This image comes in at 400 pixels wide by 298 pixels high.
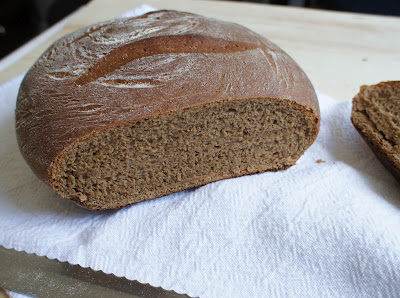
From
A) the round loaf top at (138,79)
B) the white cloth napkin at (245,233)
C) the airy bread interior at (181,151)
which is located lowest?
the white cloth napkin at (245,233)

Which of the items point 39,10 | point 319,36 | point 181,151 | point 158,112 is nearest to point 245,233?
point 181,151

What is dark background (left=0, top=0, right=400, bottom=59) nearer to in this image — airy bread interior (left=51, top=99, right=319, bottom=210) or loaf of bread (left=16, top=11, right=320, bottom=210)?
loaf of bread (left=16, top=11, right=320, bottom=210)

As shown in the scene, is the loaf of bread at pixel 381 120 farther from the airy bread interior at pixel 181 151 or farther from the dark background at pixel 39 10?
the dark background at pixel 39 10

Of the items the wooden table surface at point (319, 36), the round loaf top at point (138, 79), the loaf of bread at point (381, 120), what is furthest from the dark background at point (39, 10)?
the round loaf top at point (138, 79)

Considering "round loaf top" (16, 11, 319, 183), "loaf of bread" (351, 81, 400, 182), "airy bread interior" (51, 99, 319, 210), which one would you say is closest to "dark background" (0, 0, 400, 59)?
"loaf of bread" (351, 81, 400, 182)

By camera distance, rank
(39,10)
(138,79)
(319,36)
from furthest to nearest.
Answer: (39,10)
(319,36)
(138,79)

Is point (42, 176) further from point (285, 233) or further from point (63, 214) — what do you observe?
point (285, 233)

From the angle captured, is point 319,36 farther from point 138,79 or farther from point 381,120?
point 138,79
